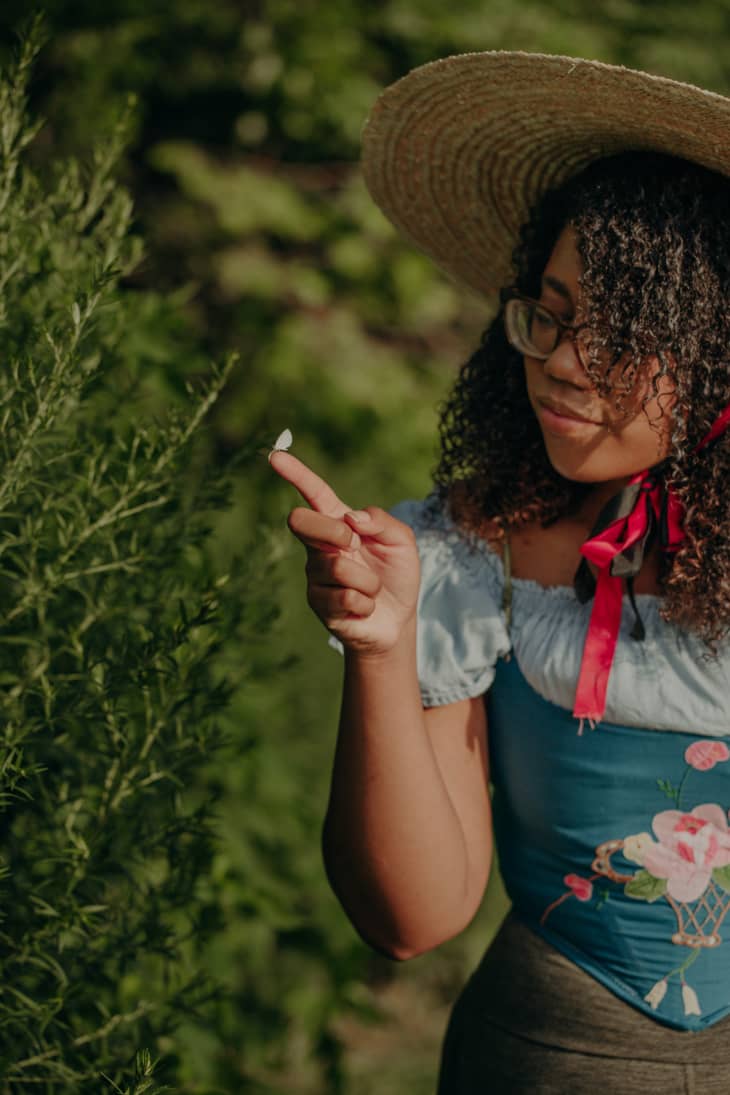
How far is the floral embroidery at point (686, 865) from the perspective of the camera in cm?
142

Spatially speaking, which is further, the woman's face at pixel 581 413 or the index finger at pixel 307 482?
the woman's face at pixel 581 413

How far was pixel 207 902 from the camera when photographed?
1.81 m

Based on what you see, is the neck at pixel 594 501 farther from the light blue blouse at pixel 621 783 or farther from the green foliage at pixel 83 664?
the green foliage at pixel 83 664

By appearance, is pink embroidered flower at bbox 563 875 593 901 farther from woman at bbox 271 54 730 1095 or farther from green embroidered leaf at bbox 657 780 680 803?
green embroidered leaf at bbox 657 780 680 803

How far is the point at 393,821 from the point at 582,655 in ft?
0.98

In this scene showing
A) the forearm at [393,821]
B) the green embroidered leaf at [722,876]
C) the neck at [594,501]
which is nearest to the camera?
the forearm at [393,821]

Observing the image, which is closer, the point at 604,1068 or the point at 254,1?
the point at 604,1068

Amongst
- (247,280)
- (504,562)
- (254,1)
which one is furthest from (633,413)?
(254,1)

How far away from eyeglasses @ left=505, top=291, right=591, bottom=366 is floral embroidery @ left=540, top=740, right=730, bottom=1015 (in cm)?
49

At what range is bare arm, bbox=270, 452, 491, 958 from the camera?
47.9 inches

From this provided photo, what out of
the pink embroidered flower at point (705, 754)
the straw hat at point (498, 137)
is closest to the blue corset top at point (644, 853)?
the pink embroidered flower at point (705, 754)

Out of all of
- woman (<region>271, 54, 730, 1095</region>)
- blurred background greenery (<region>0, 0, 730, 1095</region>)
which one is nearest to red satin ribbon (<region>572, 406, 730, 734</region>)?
woman (<region>271, 54, 730, 1095</region>)

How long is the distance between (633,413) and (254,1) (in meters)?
2.75

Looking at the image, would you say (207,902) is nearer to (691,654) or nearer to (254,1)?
(691,654)
